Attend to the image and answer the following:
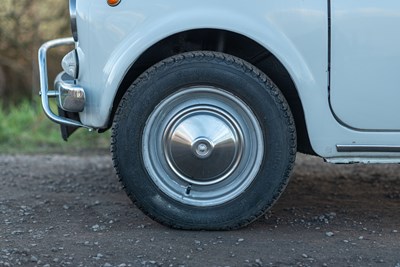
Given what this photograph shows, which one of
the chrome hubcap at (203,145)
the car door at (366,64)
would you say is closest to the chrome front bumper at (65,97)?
the chrome hubcap at (203,145)

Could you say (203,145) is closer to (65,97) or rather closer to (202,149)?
(202,149)

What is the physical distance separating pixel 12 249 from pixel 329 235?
176 centimetres

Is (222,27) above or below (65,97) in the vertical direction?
above

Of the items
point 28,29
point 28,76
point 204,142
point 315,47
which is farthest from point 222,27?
point 28,76

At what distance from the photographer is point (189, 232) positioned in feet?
13.1

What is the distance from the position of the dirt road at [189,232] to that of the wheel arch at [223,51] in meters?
0.54

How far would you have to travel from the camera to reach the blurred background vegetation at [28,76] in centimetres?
734

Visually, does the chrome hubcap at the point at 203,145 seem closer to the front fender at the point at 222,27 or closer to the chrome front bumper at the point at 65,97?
the front fender at the point at 222,27

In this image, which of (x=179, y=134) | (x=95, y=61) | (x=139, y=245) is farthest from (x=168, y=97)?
(x=139, y=245)

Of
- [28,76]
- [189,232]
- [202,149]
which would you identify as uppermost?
[202,149]

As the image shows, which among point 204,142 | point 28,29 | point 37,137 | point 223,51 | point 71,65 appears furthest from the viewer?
point 28,29

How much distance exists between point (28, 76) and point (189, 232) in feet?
22.5

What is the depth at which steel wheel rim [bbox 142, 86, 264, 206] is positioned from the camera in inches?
156

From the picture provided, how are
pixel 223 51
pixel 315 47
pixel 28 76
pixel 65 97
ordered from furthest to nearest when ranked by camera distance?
pixel 28 76, pixel 223 51, pixel 65 97, pixel 315 47
